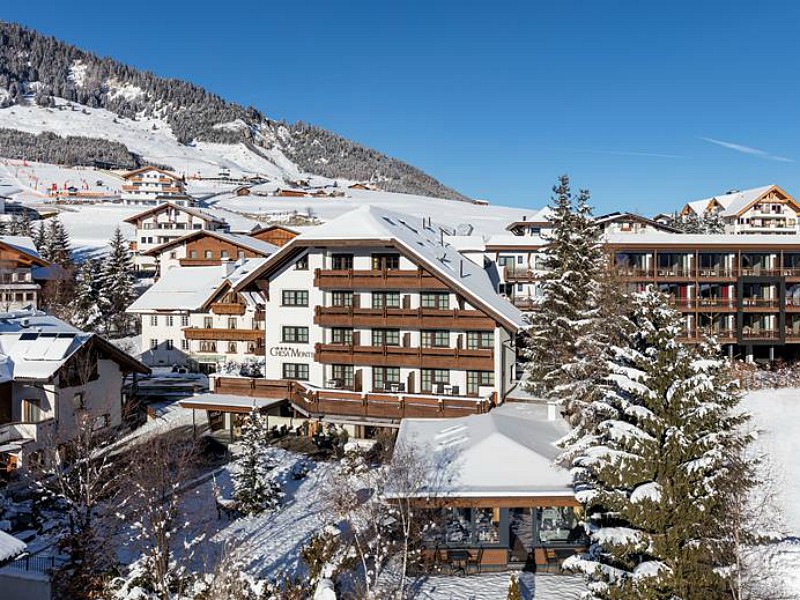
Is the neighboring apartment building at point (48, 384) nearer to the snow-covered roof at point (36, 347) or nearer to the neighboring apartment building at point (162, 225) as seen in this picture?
the snow-covered roof at point (36, 347)

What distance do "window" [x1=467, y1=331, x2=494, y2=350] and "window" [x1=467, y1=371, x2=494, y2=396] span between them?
4.40ft

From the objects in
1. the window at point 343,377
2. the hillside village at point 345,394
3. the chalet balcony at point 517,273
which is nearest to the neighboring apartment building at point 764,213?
the hillside village at point 345,394

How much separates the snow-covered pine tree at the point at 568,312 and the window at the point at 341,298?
33.1 feet

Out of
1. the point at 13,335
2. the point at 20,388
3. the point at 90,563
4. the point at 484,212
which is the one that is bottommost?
the point at 90,563

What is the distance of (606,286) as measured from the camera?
25.8 meters

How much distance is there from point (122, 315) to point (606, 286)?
51087mm

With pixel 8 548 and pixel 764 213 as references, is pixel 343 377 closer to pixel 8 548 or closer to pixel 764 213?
pixel 8 548

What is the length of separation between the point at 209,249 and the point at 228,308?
23.0m

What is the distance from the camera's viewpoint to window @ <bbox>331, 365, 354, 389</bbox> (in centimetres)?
3356

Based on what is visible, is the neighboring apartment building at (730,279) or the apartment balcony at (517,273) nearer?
the neighboring apartment building at (730,279)

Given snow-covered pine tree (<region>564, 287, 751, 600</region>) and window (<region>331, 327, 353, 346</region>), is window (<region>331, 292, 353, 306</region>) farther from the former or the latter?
snow-covered pine tree (<region>564, 287, 751, 600</region>)

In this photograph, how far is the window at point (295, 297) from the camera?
34625mm

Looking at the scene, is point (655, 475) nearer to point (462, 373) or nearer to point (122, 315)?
point (462, 373)

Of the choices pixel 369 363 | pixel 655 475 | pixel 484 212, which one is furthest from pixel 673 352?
pixel 484 212
